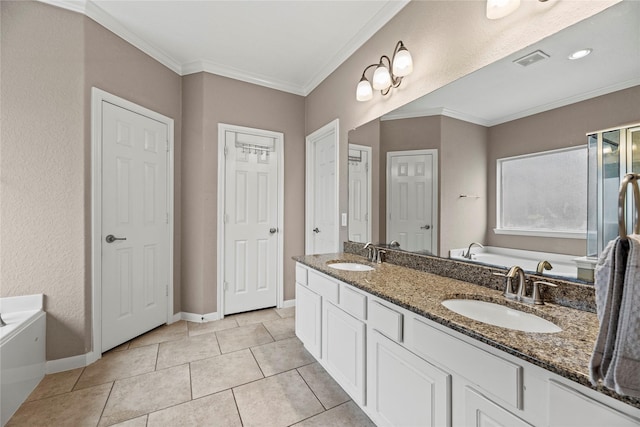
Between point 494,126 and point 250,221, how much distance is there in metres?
2.45

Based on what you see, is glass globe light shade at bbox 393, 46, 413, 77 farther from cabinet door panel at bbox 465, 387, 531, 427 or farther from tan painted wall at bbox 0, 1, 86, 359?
tan painted wall at bbox 0, 1, 86, 359

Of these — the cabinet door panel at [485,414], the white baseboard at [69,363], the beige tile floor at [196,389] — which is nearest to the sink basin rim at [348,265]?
the beige tile floor at [196,389]

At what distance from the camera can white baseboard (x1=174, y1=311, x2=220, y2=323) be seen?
285 centimetres

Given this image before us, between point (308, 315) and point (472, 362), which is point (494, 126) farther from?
point (308, 315)

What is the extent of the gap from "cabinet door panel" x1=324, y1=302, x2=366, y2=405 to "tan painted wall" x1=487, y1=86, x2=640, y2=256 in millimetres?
882

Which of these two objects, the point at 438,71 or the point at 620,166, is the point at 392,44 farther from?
the point at 620,166

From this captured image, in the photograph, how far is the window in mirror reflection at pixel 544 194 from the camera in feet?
3.61

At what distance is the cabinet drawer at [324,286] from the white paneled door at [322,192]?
72cm

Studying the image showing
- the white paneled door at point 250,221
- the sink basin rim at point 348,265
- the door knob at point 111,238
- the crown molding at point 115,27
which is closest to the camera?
the crown molding at point 115,27

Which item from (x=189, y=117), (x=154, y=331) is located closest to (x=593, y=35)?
(x=189, y=117)

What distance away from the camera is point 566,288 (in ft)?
3.65

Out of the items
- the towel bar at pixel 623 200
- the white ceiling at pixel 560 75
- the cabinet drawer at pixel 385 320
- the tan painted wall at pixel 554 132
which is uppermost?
the white ceiling at pixel 560 75

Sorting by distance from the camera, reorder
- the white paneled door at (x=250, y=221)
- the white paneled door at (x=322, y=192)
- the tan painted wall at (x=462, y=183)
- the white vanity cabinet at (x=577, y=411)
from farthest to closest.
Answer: the white paneled door at (x=250, y=221)
the white paneled door at (x=322, y=192)
the tan painted wall at (x=462, y=183)
the white vanity cabinet at (x=577, y=411)

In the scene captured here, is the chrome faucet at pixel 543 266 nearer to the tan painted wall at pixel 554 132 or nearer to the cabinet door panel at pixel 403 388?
the tan painted wall at pixel 554 132
